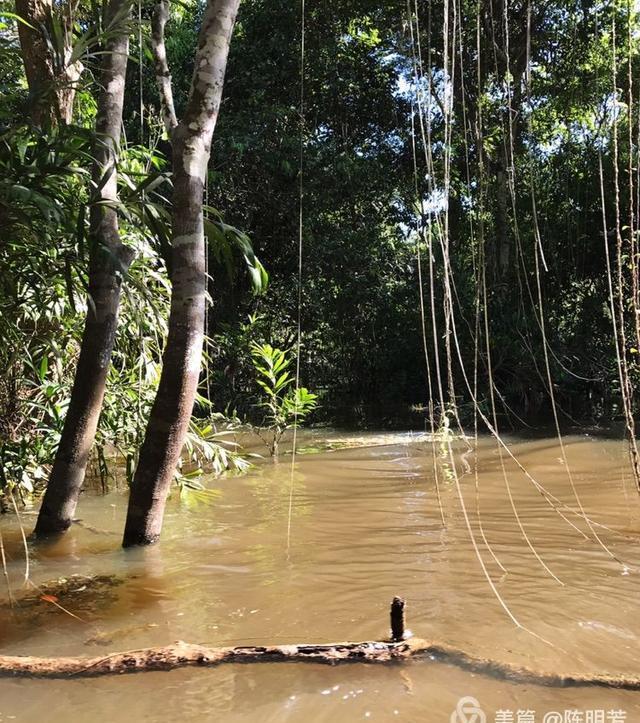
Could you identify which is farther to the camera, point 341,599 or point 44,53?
point 44,53

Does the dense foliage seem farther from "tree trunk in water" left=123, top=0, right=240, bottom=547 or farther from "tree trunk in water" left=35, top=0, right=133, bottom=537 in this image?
"tree trunk in water" left=123, top=0, right=240, bottom=547

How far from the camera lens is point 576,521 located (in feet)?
12.0

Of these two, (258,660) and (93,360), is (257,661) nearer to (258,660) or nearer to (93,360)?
(258,660)

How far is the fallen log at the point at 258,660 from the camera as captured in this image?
175 centimetres

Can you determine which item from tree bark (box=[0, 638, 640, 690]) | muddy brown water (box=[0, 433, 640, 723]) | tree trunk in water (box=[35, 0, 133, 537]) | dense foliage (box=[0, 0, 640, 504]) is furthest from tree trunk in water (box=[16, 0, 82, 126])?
dense foliage (box=[0, 0, 640, 504])

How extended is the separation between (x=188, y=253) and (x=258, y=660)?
1.73 m

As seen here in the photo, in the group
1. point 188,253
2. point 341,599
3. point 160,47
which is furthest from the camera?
point 160,47

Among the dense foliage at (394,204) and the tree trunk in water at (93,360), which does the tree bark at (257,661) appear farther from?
the dense foliage at (394,204)

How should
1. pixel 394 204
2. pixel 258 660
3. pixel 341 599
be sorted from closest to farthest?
pixel 258 660
pixel 341 599
pixel 394 204

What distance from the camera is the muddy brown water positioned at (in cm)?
165

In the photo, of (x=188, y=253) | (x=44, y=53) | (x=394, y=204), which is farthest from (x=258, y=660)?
(x=394, y=204)

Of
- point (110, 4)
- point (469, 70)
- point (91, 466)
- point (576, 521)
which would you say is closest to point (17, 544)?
point (91, 466)

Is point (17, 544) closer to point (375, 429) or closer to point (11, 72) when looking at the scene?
point (11, 72)

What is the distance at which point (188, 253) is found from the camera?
113 inches
